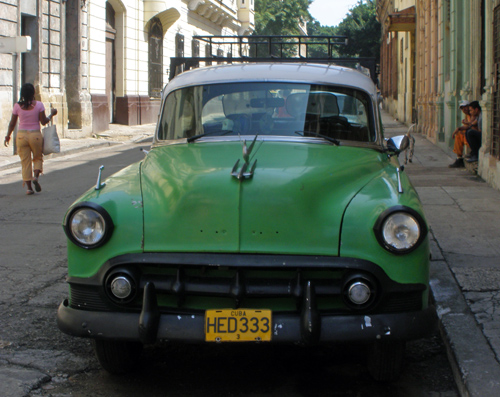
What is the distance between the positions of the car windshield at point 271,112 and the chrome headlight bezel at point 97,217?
1317 mm

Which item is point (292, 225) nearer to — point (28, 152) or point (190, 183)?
point (190, 183)

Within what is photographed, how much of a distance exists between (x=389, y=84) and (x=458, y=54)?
25931 millimetres

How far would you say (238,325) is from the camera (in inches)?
136

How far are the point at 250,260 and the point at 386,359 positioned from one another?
3.15 ft

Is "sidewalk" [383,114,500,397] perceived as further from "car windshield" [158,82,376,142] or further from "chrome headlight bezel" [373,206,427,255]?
"car windshield" [158,82,376,142]

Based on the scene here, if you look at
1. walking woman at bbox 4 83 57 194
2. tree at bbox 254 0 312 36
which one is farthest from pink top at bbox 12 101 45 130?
tree at bbox 254 0 312 36

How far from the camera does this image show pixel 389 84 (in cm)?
4169

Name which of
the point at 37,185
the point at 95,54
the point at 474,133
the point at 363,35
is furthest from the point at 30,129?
the point at 363,35

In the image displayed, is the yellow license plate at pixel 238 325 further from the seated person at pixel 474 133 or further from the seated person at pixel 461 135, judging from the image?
the seated person at pixel 461 135

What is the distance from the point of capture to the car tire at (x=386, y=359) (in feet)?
12.5

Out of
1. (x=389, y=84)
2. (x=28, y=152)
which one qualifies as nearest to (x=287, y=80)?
(x=28, y=152)

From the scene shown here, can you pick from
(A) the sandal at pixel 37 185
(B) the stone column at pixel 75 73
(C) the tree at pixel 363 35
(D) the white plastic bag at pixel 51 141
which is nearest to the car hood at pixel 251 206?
(D) the white plastic bag at pixel 51 141

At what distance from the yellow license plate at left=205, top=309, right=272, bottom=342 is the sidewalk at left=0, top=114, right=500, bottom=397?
1.10 meters

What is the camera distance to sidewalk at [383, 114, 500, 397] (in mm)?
3973
